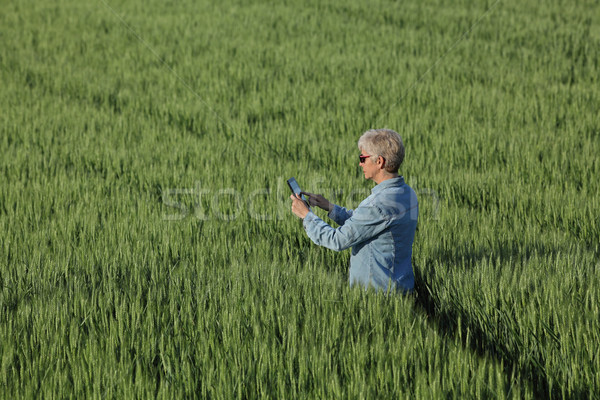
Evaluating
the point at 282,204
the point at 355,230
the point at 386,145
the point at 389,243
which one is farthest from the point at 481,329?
the point at 282,204

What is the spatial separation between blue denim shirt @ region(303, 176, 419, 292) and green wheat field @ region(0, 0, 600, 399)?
0.15 metres

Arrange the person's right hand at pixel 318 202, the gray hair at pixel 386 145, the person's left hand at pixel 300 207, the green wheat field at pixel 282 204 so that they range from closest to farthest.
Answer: the green wheat field at pixel 282 204
the gray hair at pixel 386 145
the person's left hand at pixel 300 207
the person's right hand at pixel 318 202

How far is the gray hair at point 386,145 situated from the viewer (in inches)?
89.0

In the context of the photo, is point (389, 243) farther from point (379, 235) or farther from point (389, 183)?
point (389, 183)

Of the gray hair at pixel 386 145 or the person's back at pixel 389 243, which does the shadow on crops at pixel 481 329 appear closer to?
the person's back at pixel 389 243

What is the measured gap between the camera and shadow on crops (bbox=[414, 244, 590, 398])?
198cm

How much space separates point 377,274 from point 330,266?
613 mm

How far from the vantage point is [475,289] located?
2449 mm

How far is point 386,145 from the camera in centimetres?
226

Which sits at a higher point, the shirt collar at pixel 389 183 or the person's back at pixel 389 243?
the shirt collar at pixel 389 183

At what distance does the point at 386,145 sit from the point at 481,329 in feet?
2.66

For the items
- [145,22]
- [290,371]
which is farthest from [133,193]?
[145,22]

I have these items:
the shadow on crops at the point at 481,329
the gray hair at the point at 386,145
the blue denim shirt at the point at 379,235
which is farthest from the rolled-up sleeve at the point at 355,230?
the shadow on crops at the point at 481,329

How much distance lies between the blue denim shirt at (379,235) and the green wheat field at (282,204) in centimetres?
15
